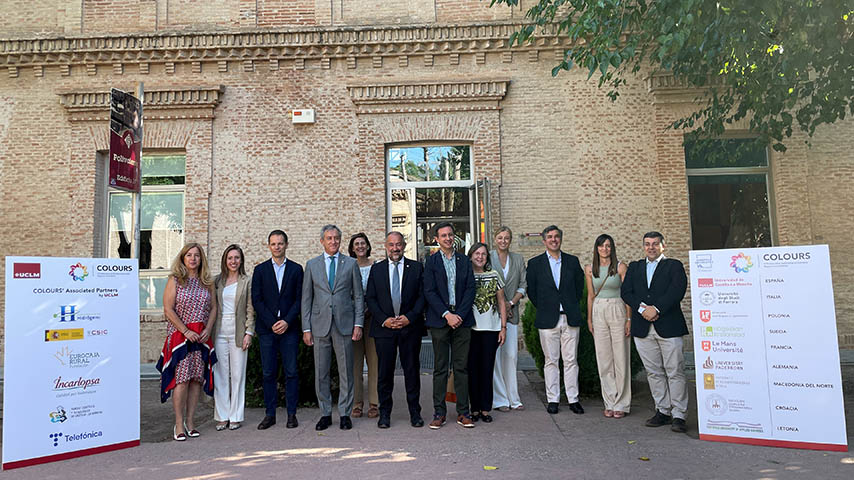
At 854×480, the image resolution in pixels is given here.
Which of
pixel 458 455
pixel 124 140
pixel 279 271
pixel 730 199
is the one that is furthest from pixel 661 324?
pixel 124 140

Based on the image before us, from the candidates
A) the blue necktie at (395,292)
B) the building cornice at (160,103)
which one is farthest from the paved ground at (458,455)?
the building cornice at (160,103)

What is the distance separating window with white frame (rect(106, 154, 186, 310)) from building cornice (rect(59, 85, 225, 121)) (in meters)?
0.87

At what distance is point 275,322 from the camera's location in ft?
20.3

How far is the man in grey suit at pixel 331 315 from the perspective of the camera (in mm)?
6168

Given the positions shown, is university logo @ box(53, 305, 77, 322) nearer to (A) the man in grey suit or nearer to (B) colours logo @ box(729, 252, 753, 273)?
(A) the man in grey suit

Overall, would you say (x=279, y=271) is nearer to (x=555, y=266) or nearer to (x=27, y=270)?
(x=27, y=270)

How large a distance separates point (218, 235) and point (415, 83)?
464 cm

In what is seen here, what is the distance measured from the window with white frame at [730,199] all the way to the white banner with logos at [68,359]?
9.74 meters

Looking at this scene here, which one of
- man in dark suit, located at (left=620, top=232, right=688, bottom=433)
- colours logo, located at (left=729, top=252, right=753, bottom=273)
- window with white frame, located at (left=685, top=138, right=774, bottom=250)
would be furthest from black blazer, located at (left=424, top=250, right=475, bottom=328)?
window with white frame, located at (left=685, top=138, right=774, bottom=250)

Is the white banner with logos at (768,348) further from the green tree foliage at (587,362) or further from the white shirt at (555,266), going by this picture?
the green tree foliage at (587,362)

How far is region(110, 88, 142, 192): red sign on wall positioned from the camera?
25.5 ft

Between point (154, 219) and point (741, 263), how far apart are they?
1028cm

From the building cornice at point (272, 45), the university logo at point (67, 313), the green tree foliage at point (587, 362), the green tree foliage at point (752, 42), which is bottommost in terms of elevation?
the green tree foliage at point (587, 362)

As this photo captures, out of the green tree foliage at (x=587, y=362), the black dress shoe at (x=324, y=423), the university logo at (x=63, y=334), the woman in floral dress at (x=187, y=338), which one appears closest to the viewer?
the university logo at (x=63, y=334)
